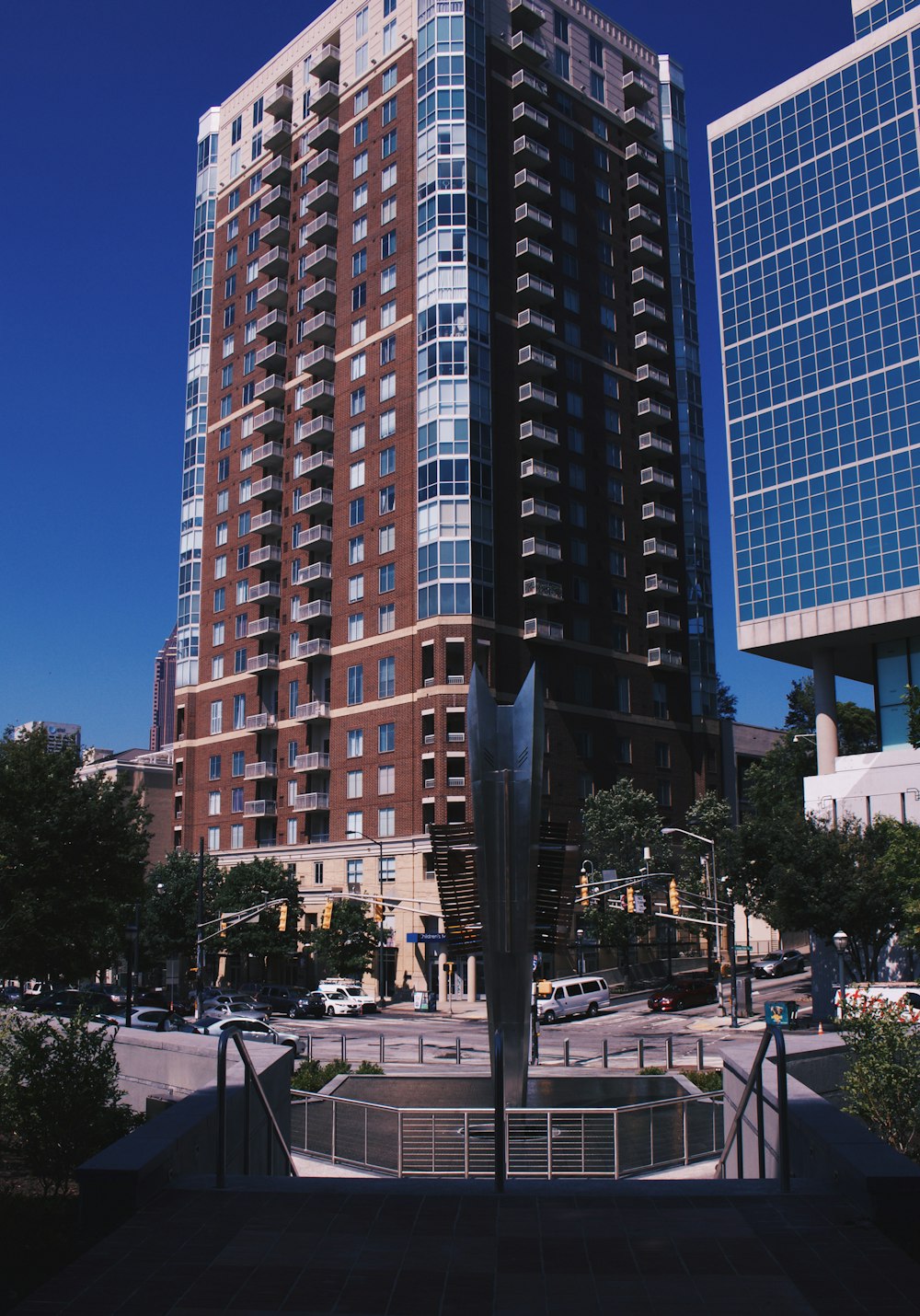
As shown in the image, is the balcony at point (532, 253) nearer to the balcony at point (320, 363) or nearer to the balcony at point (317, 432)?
the balcony at point (320, 363)

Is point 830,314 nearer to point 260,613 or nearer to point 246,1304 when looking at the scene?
point 260,613

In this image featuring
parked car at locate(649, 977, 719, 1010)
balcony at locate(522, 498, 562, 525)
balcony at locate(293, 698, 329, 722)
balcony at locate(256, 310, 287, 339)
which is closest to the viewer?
parked car at locate(649, 977, 719, 1010)

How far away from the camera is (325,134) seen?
8838 cm

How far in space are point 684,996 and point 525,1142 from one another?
43.3 meters

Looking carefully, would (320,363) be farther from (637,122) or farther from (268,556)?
(637,122)

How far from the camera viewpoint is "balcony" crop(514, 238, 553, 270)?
268 feet

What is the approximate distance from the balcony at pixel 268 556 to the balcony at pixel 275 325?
594 inches

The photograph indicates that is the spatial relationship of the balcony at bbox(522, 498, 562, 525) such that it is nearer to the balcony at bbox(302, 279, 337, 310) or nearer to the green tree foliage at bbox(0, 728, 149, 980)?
the balcony at bbox(302, 279, 337, 310)

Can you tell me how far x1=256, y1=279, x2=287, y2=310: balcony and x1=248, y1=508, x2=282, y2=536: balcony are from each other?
16116mm

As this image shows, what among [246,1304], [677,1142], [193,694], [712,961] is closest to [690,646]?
[712,961]

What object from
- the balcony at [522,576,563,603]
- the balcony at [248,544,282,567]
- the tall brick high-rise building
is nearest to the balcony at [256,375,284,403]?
the tall brick high-rise building

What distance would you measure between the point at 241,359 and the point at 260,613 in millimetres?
20821

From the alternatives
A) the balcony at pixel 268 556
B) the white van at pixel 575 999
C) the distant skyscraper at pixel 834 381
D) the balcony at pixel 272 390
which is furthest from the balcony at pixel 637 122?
the white van at pixel 575 999

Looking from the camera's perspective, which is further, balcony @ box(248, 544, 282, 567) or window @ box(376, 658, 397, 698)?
balcony @ box(248, 544, 282, 567)
